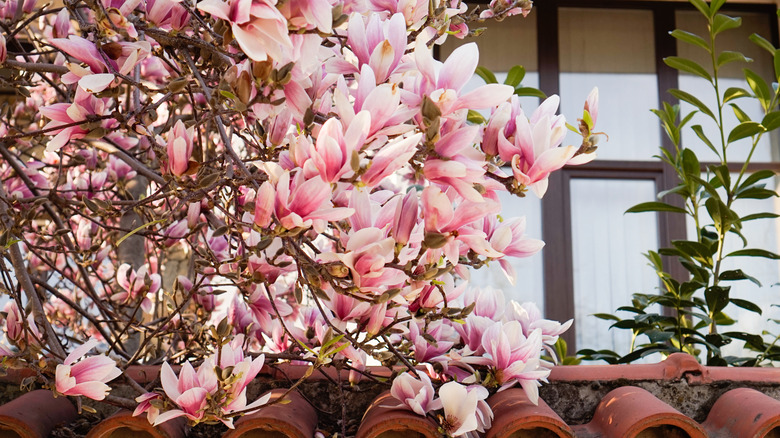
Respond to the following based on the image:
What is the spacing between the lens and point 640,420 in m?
0.98

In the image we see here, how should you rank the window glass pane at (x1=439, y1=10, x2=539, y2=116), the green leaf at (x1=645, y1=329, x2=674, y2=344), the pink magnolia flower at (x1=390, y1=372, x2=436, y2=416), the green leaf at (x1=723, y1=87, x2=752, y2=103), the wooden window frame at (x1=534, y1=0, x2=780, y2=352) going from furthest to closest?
the window glass pane at (x1=439, y1=10, x2=539, y2=116) → the wooden window frame at (x1=534, y1=0, x2=780, y2=352) → the green leaf at (x1=723, y1=87, x2=752, y2=103) → the green leaf at (x1=645, y1=329, x2=674, y2=344) → the pink magnolia flower at (x1=390, y1=372, x2=436, y2=416)

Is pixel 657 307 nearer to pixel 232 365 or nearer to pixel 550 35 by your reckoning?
pixel 550 35

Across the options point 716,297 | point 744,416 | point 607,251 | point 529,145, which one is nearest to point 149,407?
point 529,145

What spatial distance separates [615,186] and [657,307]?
68cm

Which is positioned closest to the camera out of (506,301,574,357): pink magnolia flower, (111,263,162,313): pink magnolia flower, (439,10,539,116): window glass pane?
(506,301,574,357): pink magnolia flower

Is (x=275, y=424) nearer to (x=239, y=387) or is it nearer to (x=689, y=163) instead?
(x=239, y=387)

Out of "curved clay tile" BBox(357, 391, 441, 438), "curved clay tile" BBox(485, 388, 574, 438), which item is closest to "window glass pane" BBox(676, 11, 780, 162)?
"curved clay tile" BBox(485, 388, 574, 438)

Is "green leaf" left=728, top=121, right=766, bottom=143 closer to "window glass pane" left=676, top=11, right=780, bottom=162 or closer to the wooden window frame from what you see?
the wooden window frame

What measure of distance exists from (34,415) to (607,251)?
11.0 feet

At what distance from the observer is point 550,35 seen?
13.5 ft

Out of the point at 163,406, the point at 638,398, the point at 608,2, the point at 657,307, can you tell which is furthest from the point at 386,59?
the point at 608,2

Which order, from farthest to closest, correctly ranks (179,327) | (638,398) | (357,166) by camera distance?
(179,327) < (638,398) < (357,166)

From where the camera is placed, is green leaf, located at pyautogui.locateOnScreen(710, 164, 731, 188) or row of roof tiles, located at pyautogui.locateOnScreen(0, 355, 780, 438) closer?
row of roof tiles, located at pyautogui.locateOnScreen(0, 355, 780, 438)

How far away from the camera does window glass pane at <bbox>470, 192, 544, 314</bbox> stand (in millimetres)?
3793
